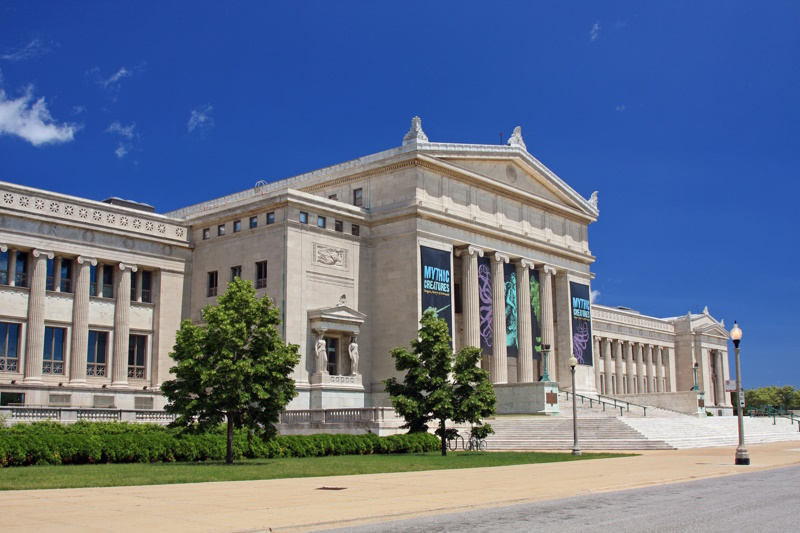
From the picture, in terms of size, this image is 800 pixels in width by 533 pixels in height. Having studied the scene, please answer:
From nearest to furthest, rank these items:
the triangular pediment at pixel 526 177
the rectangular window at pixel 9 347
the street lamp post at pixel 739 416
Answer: the street lamp post at pixel 739 416, the rectangular window at pixel 9 347, the triangular pediment at pixel 526 177

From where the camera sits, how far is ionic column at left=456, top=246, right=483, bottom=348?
66.8m

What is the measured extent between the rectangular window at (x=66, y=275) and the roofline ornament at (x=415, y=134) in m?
25.9

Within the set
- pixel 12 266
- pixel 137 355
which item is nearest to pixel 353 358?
pixel 137 355

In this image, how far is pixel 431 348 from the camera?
44188mm

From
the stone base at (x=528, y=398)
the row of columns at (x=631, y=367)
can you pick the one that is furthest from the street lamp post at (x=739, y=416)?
the row of columns at (x=631, y=367)

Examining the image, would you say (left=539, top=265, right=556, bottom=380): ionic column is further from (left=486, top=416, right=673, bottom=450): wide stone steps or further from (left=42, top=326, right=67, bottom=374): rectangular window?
(left=42, top=326, right=67, bottom=374): rectangular window

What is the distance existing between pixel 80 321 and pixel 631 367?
80.0 m

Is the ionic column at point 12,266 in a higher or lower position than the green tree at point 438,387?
higher

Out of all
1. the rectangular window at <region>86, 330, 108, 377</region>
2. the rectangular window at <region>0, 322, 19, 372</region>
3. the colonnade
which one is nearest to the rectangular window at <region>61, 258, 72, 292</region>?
the colonnade

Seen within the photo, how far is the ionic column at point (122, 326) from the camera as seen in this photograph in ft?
188

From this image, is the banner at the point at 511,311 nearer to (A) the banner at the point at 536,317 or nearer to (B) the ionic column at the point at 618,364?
(A) the banner at the point at 536,317

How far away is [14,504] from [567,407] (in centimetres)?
5185

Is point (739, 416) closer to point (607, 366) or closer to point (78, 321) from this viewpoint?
point (78, 321)

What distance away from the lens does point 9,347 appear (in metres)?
52.3
